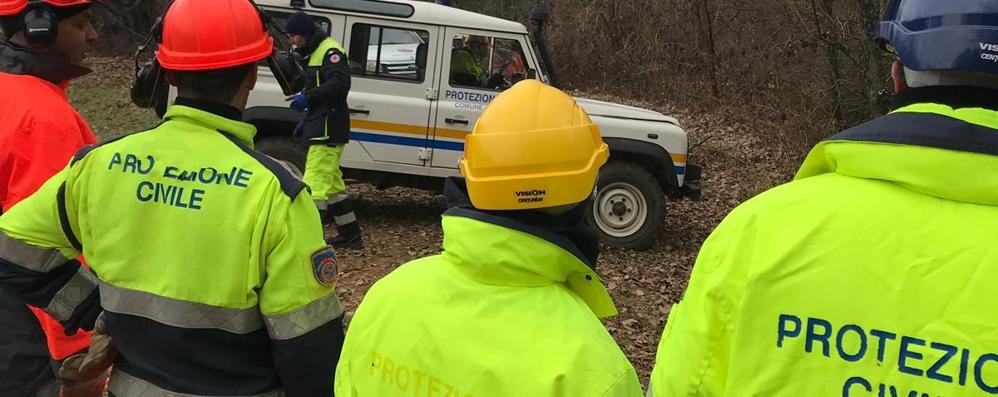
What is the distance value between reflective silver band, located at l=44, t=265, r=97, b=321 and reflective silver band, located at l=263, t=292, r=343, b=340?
63 cm

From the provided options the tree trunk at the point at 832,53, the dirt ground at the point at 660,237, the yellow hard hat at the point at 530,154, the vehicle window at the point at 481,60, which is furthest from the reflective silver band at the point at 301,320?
the tree trunk at the point at 832,53

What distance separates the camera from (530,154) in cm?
170

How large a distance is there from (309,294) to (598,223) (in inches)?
228

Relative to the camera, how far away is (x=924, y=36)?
4.82ft

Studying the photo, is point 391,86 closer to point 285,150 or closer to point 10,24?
point 285,150

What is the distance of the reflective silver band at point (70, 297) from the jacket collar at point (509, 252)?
1.22 meters

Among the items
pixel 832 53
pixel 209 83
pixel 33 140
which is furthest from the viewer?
pixel 832 53

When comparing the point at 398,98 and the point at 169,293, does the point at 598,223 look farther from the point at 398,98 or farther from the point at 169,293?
the point at 169,293

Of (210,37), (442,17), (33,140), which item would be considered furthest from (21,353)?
(442,17)

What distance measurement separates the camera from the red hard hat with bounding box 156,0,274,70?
81.8 inches

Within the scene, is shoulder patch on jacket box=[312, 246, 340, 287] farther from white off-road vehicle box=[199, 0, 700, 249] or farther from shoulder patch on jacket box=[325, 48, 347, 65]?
white off-road vehicle box=[199, 0, 700, 249]

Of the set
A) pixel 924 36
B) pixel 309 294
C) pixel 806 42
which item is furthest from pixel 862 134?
pixel 806 42

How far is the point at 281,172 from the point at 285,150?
5978mm

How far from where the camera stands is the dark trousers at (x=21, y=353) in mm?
2570
